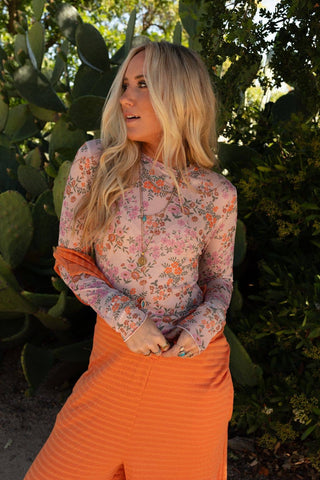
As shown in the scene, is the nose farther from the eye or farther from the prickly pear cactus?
the prickly pear cactus

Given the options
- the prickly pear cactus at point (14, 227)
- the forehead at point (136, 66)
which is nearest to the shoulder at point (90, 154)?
the forehead at point (136, 66)

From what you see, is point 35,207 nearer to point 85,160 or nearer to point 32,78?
point 32,78

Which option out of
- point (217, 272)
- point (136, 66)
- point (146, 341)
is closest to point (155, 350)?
point (146, 341)

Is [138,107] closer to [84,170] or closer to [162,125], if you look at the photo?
[162,125]

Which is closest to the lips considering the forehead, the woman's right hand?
the forehead

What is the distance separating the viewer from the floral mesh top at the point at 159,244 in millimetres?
1449

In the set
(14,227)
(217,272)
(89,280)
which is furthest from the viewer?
(14,227)

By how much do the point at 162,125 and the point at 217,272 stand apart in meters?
0.45

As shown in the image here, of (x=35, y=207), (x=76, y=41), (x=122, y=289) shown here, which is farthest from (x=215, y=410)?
(x=76, y=41)

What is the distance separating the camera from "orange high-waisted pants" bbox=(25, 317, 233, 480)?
136cm

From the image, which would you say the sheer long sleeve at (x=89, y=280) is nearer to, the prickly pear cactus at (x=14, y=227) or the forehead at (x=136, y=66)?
the forehead at (x=136, y=66)

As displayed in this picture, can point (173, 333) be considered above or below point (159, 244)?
below

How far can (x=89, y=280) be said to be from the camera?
1443 millimetres

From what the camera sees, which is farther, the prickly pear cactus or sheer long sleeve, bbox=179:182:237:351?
the prickly pear cactus
